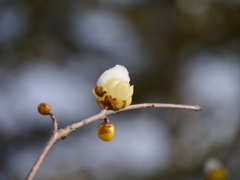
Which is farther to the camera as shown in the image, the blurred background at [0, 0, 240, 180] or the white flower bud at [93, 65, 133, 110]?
the blurred background at [0, 0, 240, 180]

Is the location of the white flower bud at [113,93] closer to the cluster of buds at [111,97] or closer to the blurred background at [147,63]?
the cluster of buds at [111,97]

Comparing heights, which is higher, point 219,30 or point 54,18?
point 219,30

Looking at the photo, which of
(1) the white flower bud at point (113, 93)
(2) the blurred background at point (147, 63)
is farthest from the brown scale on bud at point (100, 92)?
(2) the blurred background at point (147, 63)

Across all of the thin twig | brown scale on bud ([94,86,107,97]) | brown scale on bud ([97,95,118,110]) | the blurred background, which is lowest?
the thin twig

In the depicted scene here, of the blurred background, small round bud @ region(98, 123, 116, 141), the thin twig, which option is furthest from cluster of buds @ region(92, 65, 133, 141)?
the blurred background

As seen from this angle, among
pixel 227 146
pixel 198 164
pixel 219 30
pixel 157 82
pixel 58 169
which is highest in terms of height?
pixel 219 30

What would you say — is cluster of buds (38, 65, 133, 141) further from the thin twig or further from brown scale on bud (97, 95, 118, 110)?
the thin twig

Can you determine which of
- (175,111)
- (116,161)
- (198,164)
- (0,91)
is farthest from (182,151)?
(0,91)

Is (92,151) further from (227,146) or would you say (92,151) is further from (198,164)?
(227,146)
